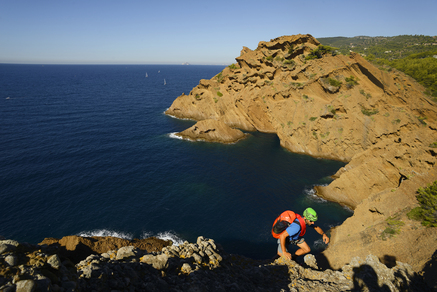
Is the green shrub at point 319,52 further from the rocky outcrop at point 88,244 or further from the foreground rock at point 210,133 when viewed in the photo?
the rocky outcrop at point 88,244

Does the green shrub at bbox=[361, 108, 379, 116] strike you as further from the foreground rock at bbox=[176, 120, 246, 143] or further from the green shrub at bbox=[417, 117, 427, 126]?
the foreground rock at bbox=[176, 120, 246, 143]

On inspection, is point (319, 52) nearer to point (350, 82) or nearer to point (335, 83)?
point (335, 83)

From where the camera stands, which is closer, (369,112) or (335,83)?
(369,112)

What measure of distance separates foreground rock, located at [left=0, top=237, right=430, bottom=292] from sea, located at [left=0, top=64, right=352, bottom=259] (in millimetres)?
18359

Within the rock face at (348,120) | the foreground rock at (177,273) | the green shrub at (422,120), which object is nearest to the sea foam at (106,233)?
the foreground rock at (177,273)

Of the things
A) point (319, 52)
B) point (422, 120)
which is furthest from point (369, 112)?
point (319, 52)

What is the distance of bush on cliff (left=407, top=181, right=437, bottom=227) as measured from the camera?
20.6 metres

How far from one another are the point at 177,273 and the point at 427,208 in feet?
80.9

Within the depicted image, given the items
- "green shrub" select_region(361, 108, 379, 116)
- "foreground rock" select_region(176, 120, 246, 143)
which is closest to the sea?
"foreground rock" select_region(176, 120, 246, 143)

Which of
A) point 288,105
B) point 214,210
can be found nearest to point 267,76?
point 288,105

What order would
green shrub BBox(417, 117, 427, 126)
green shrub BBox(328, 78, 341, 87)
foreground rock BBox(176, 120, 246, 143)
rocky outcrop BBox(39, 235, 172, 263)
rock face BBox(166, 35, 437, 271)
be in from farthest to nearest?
foreground rock BBox(176, 120, 246, 143) → green shrub BBox(328, 78, 341, 87) → green shrub BBox(417, 117, 427, 126) → rocky outcrop BBox(39, 235, 172, 263) → rock face BBox(166, 35, 437, 271)

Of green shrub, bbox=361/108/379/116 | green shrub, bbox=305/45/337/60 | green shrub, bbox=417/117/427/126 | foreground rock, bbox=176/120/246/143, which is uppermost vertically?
green shrub, bbox=305/45/337/60

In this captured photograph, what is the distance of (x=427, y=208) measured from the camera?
72.5ft

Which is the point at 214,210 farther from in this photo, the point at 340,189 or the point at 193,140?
the point at 193,140
